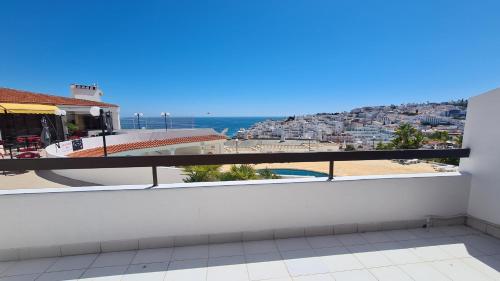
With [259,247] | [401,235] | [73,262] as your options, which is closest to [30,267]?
[73,262]

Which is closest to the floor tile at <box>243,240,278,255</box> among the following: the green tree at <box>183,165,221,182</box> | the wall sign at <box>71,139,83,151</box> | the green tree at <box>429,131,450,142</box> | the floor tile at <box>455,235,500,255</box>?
the floor tile at <box>455,235,500,255</box>

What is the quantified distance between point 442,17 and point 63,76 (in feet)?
91.1

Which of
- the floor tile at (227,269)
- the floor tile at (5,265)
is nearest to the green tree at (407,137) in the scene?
the floor tile at (227,269)

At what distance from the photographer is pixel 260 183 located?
6.42 ft

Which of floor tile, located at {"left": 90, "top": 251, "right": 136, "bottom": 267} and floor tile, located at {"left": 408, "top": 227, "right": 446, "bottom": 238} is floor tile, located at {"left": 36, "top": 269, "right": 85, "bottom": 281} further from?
floor tile, located at {"left": 408, "top": 227, "right": 446, "bottom": 238}

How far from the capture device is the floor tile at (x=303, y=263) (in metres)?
1.58

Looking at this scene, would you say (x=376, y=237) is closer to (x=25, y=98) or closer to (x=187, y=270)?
(x=187, y=270)

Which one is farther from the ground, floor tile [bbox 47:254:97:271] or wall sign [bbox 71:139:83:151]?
wall sign [bbox 71:139:83:151]

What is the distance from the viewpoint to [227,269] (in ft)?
5.25

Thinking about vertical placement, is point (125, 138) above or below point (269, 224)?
above

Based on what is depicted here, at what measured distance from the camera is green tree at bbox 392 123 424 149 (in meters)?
13.2

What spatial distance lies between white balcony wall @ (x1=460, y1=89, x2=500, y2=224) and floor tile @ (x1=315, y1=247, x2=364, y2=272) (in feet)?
5.50

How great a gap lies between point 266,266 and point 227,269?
0.32 m

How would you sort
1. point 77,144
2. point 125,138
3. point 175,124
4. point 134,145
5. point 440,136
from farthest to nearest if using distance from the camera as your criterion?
point 175,124 < point 440,136 < point 134,145 < point 125,138 < point 77,144
